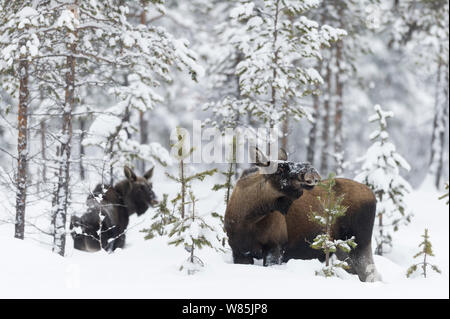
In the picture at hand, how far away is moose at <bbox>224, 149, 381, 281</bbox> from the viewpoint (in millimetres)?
6191

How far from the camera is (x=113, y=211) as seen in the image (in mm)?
9734

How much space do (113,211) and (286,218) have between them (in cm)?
428

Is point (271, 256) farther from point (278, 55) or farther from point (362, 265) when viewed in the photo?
point (278, 55)

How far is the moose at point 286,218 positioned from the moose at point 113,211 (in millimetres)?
3470

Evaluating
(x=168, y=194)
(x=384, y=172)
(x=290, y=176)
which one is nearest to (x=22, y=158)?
(x=168, y=194)

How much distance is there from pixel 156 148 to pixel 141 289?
29.7 feet

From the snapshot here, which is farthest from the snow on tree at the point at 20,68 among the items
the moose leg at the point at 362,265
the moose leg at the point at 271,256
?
the moose leg at the point at 362,265

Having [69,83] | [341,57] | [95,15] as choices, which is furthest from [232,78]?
[69,83]

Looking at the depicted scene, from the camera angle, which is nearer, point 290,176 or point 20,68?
point 290,176

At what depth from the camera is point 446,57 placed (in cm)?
2223

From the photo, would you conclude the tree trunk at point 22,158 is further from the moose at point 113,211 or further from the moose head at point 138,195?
the moose head at point 138,195

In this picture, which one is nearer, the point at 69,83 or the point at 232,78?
the point at 69,83
